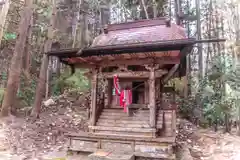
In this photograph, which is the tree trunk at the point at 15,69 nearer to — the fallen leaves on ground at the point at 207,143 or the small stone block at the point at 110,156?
the small stone block at the point at 110,156

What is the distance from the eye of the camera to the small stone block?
5.32 meters

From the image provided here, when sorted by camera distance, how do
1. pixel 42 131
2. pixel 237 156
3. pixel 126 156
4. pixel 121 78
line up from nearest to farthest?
1. pixel 126 156
2. pixel 237 156
3. pixel 121 78
4. pixel 42 131

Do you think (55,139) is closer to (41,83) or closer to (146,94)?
(41,83)

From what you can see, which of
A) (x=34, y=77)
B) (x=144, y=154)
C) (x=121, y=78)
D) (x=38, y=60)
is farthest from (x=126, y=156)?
(x=38, y=60)

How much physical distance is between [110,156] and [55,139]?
9.84 ft

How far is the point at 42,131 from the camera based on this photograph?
780 centimetres

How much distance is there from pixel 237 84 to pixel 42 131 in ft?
25.7

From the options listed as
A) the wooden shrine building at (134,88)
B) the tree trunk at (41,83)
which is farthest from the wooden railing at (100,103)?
the tree trunk at (41,83)

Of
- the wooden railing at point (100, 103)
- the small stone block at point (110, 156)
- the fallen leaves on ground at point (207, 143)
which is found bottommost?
the fallen leaves on ground at point (207, 143)

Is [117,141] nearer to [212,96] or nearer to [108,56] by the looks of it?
[108,56]

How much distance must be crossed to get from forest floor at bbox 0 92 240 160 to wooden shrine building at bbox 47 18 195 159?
1.09m

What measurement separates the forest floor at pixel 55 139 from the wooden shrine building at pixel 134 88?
3.58ft

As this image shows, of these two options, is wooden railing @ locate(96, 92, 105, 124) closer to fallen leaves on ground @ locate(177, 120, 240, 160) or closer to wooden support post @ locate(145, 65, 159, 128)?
wooden support post @ locate(145, 65, 159, 128)

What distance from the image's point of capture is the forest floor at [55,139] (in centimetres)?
644
